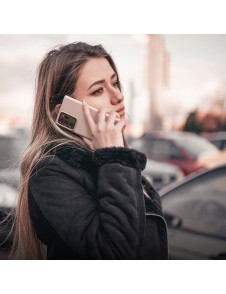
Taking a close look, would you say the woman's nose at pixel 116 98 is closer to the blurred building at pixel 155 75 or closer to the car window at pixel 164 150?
the blurred building at pixel 155 75

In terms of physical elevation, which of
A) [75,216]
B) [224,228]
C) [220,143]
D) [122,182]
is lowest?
[220,143]

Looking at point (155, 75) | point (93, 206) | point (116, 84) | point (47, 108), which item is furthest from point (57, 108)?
point (155, 75)

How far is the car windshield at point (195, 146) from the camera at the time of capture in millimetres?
6505

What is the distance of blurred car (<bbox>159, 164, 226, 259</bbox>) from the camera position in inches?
87.1

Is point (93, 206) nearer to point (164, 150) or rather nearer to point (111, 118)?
point (111, 118)

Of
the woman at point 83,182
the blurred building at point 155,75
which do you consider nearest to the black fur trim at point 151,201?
the woman at point 83,182

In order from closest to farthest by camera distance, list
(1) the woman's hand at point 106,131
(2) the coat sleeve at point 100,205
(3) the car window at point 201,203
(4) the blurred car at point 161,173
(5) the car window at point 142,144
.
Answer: (2) the coat sleeve at point 100,205
(1) the woman's hand at point 106,131
(3) the car window at point 201,203
(4) the blurred car at point 161,173
(5) the car window at point 142,144

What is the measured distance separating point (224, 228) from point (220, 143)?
17.1 feet

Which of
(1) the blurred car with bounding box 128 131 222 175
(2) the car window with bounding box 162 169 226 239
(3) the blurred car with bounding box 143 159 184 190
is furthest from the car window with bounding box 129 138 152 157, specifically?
(2) the car window with bounding box 162 169 226 239

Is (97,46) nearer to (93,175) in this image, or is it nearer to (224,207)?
(93,175)

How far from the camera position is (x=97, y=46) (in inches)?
66.6

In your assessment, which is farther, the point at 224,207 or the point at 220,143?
the point at 220,143

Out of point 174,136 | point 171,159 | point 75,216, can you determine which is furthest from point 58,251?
point 174,136

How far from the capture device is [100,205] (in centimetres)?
136
